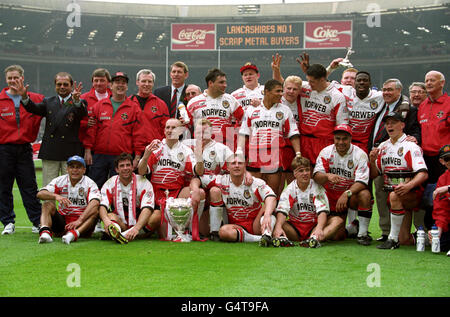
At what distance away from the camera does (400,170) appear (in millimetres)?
5566

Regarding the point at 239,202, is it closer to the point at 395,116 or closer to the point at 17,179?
the point at 395,116

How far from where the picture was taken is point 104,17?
107 ft

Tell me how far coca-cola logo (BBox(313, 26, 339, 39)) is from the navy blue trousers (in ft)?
87.3

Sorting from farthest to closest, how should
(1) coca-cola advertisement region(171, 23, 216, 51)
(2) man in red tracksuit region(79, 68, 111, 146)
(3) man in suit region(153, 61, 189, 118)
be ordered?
(1) coca-cola advertisement region(171, 23, 216, 51)
(3) man in suit region(153, 61, 189, 118)
(2) man in red tracksuit region(79, 68, 111, 146)

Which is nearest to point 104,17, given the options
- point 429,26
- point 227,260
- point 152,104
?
point 429,26

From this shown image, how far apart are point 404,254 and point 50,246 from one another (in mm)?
3469

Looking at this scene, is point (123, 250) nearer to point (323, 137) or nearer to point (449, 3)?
point (323, 137)

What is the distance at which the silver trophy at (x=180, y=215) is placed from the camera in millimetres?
5641

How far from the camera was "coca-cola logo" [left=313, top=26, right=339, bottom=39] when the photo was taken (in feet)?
101

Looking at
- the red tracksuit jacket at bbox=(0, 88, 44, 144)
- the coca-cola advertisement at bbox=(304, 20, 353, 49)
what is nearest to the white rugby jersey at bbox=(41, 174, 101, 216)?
the red tracksuit jacket at bbox=(0, 88, 44, 144)

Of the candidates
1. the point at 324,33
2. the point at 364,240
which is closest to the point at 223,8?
the point at 324,33

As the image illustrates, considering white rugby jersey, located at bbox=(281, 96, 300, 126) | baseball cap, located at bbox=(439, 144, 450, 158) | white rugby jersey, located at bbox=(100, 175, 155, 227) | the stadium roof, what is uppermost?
the stadium roof

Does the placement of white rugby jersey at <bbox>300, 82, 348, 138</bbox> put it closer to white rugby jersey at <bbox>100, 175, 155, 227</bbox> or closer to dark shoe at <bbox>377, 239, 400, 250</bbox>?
dark shoe at <bbox>377, 239, 400, 250</bbox>

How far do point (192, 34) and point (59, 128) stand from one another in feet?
87.7
